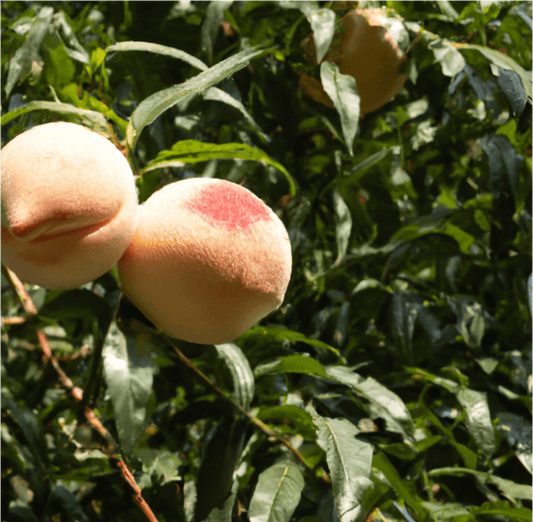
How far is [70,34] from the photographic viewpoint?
2.15 ft

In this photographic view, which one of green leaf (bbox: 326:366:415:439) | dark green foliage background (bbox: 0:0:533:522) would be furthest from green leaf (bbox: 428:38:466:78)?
green leaf (bbox: 326:366:415:439)

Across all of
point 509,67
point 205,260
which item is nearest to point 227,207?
point 205,260

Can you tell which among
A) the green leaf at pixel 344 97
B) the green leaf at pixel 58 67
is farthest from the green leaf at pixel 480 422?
the green leaf at pixel 58 67

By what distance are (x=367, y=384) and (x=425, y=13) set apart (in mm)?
533

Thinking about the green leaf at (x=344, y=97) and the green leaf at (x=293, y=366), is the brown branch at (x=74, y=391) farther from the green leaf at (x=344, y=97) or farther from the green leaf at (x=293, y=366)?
the green leaf at (x=344, y=97)

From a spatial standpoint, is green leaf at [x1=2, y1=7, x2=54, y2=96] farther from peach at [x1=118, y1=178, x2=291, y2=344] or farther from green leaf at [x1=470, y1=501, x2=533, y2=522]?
green leaf at [x1=470, y1=501, x2=533, y2=522]

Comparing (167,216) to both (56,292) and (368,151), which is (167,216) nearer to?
(56,292)

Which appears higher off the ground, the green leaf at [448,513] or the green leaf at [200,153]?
the green leaf at [200,153]

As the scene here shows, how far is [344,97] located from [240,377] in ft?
1.05

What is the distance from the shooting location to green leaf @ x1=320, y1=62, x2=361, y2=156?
1.82 ft

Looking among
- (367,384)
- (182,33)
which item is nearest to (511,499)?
(367,384)

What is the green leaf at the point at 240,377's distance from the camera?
526 mm

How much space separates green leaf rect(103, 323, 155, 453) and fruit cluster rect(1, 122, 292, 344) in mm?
44

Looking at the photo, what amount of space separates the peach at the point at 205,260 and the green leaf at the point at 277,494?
161 millimetres
